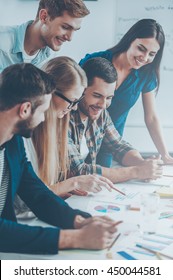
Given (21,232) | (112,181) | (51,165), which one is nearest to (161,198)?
(112,181)

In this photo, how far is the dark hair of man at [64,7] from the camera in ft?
5.00

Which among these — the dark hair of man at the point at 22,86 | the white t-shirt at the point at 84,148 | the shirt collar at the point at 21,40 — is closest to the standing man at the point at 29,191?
the dark hair of man at the point at 22,86

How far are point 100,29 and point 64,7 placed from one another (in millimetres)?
175

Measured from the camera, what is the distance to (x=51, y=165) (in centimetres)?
158

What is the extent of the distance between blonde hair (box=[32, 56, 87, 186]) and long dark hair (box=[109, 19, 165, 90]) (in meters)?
0.19

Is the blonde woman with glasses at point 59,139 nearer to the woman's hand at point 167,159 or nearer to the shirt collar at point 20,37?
the shirt collar at point 20,37

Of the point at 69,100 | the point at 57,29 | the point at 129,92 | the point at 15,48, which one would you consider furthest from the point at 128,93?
the point at 15,48

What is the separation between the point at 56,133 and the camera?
157 centimetres

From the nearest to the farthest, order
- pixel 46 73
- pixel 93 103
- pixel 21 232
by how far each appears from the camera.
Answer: pixel 21 232, pixel 46 73, pixel 93 103

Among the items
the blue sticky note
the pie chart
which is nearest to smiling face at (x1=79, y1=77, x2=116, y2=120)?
the pie chart

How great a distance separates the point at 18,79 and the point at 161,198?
731 millimetres

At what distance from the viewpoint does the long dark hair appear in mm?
1626

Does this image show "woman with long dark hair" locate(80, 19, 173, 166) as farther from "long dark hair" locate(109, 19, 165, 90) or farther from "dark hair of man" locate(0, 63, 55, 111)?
"dark hair of man" locate(0, 63, 55, 111)
